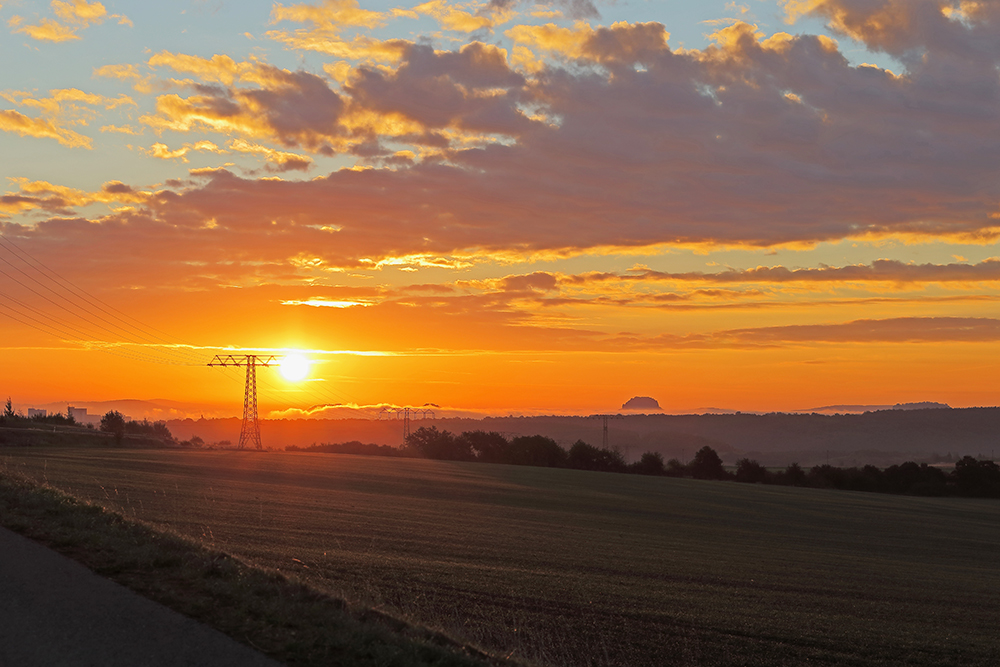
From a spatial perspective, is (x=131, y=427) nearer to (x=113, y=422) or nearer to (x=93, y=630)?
Answer: (x=113, y=422)

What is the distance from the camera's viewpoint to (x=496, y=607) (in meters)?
21.0

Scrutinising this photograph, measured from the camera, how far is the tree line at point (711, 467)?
14312 cm

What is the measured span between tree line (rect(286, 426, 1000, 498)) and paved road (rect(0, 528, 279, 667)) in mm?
141091

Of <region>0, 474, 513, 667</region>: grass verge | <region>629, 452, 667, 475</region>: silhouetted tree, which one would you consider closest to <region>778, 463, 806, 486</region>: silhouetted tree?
<region>629, 452, 667, 475</region>: silhouetted tree

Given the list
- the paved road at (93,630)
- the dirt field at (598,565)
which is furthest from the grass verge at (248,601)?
the dirt field at (598,565)

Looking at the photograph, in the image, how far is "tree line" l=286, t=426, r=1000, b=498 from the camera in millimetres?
143125

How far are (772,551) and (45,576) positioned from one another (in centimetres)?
4261

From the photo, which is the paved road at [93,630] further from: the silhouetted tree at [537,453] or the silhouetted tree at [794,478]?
the silhouetted tree at [537,453]

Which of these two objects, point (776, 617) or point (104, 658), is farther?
point (776, 617)


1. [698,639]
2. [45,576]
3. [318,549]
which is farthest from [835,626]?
[45,576]

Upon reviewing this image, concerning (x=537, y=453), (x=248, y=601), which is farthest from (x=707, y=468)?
(x=248, y=601)

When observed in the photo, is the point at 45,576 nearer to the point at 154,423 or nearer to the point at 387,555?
the point at 387,555

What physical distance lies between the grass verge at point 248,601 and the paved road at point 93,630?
12.3 inches

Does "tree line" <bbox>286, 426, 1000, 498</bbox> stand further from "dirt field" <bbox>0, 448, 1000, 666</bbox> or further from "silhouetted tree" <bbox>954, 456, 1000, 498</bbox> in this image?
"dirt field" <bbox>0, 448, 1000, 666</bbox>
